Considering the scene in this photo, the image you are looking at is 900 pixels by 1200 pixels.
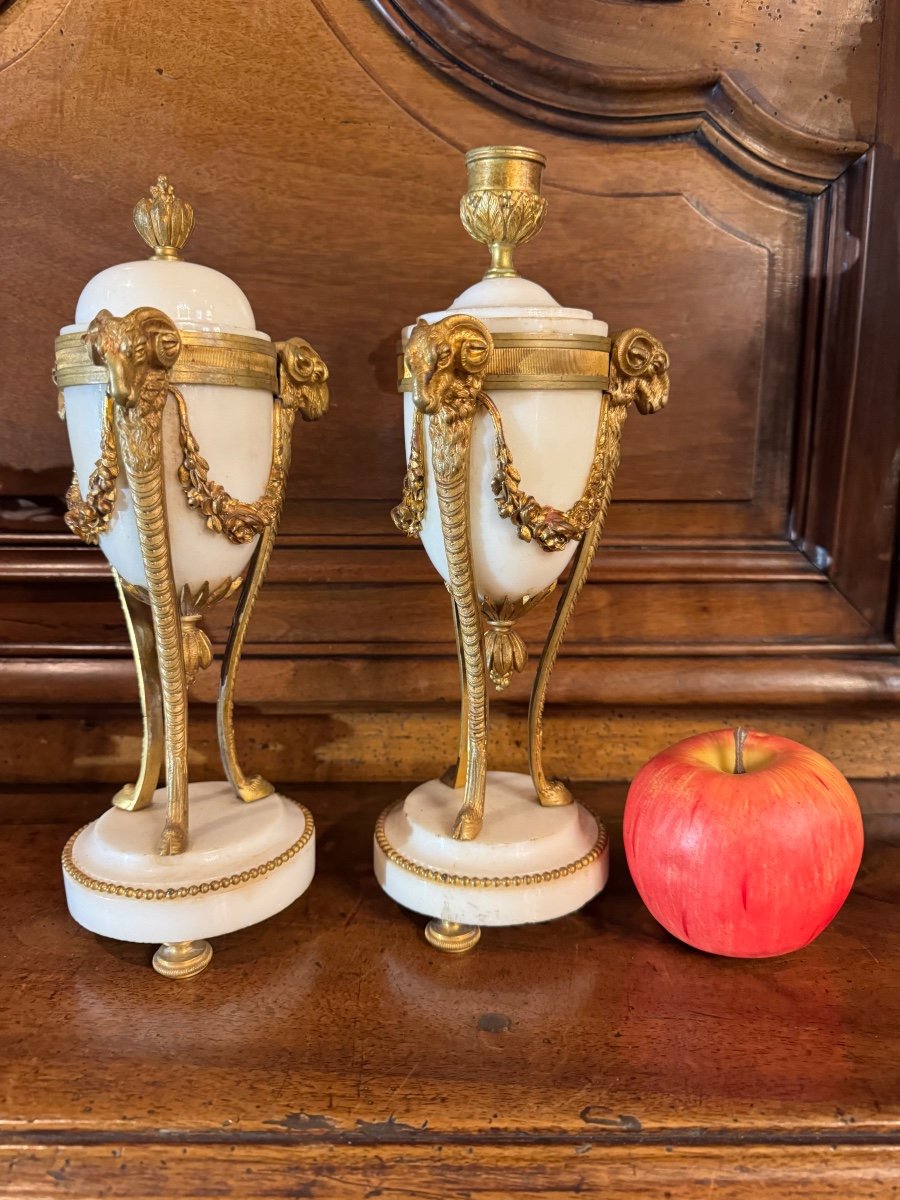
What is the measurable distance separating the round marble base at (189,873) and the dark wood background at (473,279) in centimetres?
18

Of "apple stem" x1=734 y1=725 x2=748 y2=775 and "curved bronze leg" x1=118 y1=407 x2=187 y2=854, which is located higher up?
"curved bronze leg" x1=118 y1=407 x2=187 y2=854

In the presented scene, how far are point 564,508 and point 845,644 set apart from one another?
1.17 ft

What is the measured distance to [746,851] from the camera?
49 centimetres

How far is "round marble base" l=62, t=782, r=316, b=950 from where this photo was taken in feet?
1.69

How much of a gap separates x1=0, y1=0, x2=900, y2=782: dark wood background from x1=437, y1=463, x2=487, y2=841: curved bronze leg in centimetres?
18

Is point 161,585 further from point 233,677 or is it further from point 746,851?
point 746,851

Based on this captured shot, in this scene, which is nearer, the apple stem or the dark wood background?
the apple stem

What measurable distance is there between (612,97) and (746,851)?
0.58 m

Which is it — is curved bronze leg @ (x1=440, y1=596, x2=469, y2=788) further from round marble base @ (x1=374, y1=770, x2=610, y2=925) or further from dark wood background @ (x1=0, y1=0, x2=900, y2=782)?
dark wood background @ (x1=0, y1=0, x2=900, y2=782)

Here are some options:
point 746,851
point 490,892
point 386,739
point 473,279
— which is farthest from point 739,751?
point 473,279

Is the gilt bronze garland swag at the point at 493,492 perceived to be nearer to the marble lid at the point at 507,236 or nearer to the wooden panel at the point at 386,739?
the marble lid at the point at 507,236

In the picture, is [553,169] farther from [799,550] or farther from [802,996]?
[802,996]

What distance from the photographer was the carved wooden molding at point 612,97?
2.19ft

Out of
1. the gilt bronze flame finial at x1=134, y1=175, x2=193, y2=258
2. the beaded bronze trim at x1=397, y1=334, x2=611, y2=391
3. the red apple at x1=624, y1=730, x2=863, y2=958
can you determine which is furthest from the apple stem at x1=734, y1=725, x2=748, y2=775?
the gilt bronze flame finial at x1=134, y1=175, x2=193, y2=258
